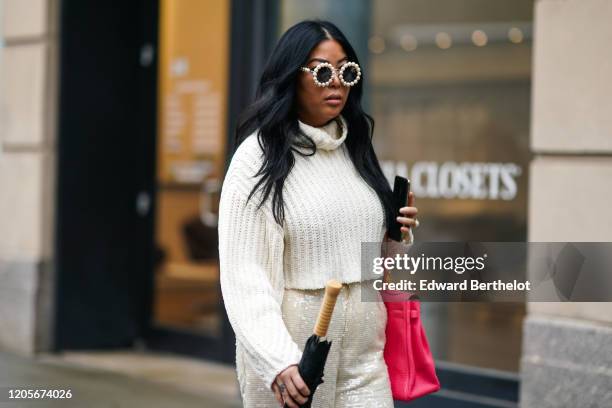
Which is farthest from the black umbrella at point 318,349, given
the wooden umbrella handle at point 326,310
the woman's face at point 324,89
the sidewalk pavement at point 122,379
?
the sidewalk pavement at point 122,379

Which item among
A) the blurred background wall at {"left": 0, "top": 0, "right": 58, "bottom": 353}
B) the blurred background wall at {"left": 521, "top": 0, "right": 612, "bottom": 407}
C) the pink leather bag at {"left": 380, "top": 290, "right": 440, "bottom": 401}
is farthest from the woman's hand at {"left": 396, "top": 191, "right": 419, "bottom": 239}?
the blurred background wall at {"left": 0, "top": 0, "right": 58, "bottom": 353}

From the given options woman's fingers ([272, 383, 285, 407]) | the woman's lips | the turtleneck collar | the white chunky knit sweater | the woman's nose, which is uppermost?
the woman's nose

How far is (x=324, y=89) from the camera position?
3191 millimetres

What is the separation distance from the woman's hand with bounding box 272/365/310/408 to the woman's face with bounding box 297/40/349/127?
80 cm

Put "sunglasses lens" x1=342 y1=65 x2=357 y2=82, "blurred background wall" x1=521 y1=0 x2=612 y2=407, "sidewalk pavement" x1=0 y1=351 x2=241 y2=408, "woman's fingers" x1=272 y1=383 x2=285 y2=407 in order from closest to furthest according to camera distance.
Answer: "woman's fingers" x1=272 y1=383 x2=285 y2=407 → "sunglasses lens" x1=342 y1=65 x2=357 y2=82 → "blurred background wall" x1=521 y1=0 x2=612 y2=407 → "sidewalk pavement" x1=0 y1=351 x2=241 y2=408

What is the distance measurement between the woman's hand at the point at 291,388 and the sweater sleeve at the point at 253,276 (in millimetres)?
22

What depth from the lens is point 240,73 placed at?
7688 millimetres

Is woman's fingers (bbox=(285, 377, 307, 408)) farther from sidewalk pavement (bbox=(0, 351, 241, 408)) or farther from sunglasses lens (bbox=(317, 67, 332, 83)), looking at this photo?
sidewalk pavement (bbox=(0, 351, 241, 408))

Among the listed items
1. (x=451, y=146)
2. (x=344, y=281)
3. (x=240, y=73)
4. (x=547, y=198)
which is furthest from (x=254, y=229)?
(x=240, y=73)

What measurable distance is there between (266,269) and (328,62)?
63 centimetres

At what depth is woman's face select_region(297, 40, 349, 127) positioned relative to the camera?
10.5 feet

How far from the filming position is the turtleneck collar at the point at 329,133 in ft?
10.6

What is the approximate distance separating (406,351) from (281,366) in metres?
0.56

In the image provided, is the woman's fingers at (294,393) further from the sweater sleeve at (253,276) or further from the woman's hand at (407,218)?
the woman's hand at (407,218)
